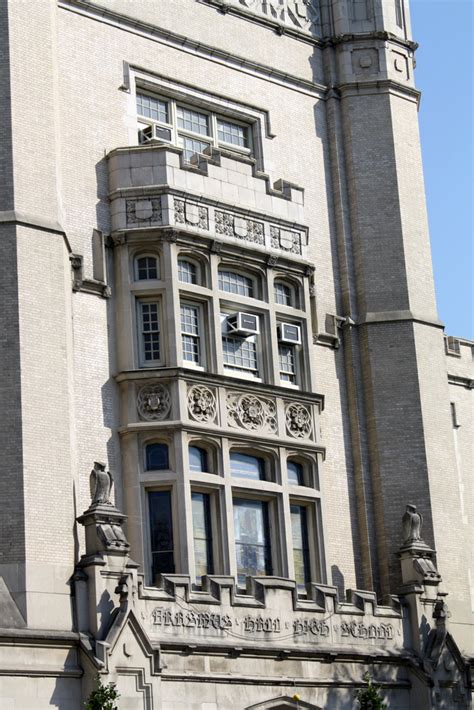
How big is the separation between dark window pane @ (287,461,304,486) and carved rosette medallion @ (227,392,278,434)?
1050 millimetres

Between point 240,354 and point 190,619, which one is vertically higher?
point 240,354

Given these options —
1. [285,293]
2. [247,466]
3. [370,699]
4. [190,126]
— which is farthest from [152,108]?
[370,699]

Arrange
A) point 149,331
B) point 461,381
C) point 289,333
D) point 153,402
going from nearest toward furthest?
1. point 153,402
2. point 149,331
3. point 289,333
4. point 461,381

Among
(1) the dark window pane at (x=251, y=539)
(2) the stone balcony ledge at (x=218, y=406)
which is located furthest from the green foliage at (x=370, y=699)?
(2) the stone balcony ledge at (x=218, y=406)

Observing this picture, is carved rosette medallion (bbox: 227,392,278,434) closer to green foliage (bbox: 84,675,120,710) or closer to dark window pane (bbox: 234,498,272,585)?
dark window pane (bbox: 234,498,272,585)

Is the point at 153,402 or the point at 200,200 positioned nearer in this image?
the point at 153,402

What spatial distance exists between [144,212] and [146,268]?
1.20 meters

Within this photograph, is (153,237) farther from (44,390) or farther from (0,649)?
(0,649)

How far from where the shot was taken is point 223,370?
116 ft

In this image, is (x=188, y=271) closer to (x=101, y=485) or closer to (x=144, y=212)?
(x=144, y=212)

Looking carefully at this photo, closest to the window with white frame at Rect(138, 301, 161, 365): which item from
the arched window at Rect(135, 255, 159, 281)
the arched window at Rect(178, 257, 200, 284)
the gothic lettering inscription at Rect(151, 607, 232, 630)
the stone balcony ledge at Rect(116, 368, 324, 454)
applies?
the arched window at Rect(135, 255, 159, 281)

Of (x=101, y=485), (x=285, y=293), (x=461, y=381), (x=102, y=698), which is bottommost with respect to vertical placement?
(x=102, y=698)

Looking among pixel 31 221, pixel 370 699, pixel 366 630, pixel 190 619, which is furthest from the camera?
pixel 366 630

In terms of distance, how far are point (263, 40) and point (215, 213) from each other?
645 cm
